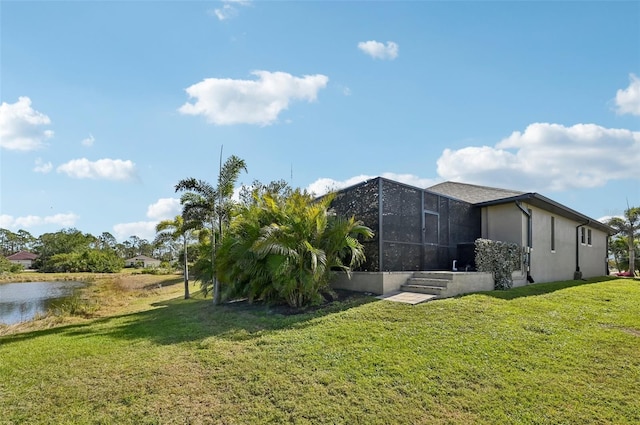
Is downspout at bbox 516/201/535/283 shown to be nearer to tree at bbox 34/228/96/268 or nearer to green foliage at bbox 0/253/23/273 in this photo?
green foliage at bbox 0/253/23/273

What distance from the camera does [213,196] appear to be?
37.8 ft

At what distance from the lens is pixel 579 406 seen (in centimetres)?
362

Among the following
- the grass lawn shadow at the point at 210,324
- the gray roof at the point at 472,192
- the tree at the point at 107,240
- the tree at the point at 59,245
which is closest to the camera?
the grass lawn shadow at the point at 210,324

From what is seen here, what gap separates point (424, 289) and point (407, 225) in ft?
7.11

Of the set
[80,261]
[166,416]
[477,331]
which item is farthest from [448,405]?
[80,261]

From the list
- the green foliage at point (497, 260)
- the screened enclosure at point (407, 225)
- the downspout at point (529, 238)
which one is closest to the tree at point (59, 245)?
the screened enclosure at point (407, 225)

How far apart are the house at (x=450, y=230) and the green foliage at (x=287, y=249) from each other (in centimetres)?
76

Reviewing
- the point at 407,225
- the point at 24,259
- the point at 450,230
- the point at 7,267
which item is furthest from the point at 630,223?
the point at 24,259

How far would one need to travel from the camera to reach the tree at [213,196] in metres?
11.4

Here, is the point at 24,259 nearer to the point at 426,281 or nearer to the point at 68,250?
the point at 68,250

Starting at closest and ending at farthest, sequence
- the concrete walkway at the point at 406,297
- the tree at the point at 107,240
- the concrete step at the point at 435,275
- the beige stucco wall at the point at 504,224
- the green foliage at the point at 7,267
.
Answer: the concrete walkway at the point at 406,297 → the concrete step at the point at 435,275 → the beige stucco wall at the point at 504,224 → the green foliage at the point at 7,267 → the tree at the point at 107,240

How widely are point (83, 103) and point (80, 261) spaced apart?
47.6 meters

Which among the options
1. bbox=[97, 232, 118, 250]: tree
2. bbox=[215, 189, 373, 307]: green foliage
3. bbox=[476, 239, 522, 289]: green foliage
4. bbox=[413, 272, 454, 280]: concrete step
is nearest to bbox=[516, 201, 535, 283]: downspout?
bbox=[476, 239, 522, 289]: green foliage

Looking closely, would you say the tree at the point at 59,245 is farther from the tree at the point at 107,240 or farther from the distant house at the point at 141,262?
the tree at the point at 107,240
